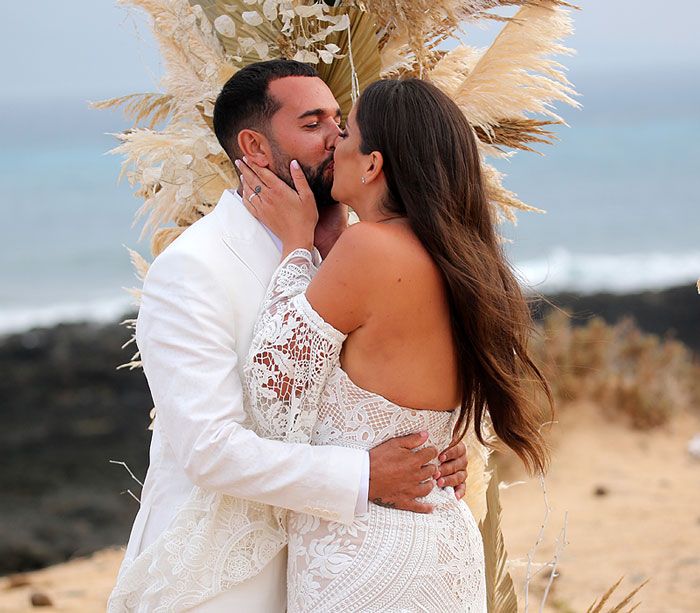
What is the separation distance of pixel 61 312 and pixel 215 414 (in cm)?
2082

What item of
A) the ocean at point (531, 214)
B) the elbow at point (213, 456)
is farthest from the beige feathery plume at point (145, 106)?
the ocean at point (531, 214)

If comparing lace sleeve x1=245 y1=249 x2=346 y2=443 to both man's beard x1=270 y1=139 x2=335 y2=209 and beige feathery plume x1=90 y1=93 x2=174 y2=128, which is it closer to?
man's beard x1=270 y1=139 x2=335 y2=209

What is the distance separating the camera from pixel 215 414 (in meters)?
2.48

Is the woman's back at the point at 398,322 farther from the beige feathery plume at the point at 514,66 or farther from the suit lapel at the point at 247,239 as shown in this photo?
the beige feathery plume at the point at 514,66

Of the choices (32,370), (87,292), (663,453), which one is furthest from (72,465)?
(87,292)

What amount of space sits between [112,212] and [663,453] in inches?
1018

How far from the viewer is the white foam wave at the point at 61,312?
21.1 metres

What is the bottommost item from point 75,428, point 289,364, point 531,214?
point 531,214

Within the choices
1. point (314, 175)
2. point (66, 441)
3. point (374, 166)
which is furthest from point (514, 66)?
point (66, 441)

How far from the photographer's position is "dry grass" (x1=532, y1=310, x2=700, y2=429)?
10.3 meters

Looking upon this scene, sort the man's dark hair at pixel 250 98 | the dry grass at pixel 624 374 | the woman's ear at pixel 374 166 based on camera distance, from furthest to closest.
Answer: the dry grass at pixel 624 374 < the man's dark hair at pixel 250 98 < the woman's ear at pixel 374 166

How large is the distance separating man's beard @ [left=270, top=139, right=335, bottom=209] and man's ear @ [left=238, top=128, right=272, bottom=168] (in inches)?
0.9

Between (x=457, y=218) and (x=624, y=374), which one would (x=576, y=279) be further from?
(x=457, y=218)

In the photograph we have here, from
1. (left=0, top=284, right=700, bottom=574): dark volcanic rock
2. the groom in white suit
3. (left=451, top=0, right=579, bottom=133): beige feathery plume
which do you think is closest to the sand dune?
(left=0, top=284, right=700, bottom=574): dark volcanic rock
